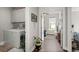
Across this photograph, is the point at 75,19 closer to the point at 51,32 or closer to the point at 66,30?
the point at 66,30

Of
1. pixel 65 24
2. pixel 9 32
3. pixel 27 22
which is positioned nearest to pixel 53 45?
pixel 65 24

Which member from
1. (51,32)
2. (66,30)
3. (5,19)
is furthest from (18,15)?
(66,30)

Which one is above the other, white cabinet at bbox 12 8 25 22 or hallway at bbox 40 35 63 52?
white cabinet at bbox 12 8 25 22

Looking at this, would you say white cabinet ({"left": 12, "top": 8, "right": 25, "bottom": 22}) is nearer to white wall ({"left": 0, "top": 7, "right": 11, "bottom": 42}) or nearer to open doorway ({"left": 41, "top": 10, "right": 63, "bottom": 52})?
white wall ({"left": 0, "top": 7, "right": 11, "bottom": 42})

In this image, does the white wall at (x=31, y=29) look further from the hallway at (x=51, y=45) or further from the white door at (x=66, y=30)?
the white door at (x=66, y=30)

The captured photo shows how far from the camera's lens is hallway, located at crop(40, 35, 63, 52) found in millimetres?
1605

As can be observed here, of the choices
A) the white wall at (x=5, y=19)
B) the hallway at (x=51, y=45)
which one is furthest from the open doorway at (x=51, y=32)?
the white wall at (x=5, y=19)

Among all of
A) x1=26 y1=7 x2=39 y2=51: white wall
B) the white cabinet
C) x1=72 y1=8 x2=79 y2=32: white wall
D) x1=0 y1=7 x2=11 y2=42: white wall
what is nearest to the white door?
x1=72 y1=8 x2=79 y2=32: white wall

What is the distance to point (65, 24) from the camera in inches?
63.6

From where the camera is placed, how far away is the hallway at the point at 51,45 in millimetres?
1605

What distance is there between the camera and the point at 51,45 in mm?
1620

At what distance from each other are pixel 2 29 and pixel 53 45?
0.69 m
